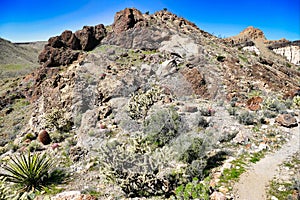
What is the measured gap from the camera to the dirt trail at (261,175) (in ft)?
20.8

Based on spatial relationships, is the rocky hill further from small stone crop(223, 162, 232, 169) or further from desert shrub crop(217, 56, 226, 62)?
desert shrub crop(217, 56, 226, 62)

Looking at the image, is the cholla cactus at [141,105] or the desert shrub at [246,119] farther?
the desert shrub at [246,119]

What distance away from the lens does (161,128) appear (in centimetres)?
1017

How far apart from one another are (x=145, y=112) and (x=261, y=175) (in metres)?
6.03

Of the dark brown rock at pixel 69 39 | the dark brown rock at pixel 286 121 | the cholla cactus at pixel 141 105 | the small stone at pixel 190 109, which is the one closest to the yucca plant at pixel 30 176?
the cholla cactus at pixel 141 105

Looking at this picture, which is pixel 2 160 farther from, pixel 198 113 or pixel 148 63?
pixel 148 63

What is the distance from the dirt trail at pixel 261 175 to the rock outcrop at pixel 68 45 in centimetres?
1538

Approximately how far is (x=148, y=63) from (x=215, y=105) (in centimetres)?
677

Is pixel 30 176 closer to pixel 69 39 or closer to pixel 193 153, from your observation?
pixel 193 153

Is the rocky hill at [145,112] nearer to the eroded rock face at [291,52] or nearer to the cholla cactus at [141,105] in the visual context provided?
the cholla cactus at [141,105]

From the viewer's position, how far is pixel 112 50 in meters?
20.2

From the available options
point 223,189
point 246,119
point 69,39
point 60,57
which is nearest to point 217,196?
point 223,189

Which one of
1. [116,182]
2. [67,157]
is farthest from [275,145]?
[67,157]

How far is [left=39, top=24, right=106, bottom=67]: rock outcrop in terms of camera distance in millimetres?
18406
